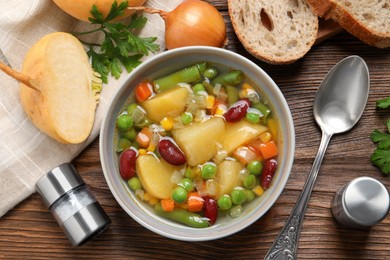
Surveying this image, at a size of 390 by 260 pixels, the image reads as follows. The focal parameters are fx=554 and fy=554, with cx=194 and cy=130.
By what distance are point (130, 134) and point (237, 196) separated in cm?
53

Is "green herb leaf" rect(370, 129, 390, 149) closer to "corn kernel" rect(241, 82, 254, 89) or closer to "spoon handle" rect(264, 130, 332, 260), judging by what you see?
"spoon handle" rect(264, 130, 332, 260)

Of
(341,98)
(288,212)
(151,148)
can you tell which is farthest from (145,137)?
(341,98)

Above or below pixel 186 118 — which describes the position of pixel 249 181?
below

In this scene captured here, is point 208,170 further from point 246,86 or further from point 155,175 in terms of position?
point 246,86

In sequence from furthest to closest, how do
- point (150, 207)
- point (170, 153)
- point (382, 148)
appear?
point (382, 148) → point (150, 207) → point (170, 153)

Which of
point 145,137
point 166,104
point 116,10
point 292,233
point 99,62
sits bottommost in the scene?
point 292,233

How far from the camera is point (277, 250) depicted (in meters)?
2.47

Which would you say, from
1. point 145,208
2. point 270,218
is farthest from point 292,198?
point 145,208

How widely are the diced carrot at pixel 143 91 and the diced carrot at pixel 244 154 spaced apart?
0.46 m

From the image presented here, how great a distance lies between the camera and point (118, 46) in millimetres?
2490

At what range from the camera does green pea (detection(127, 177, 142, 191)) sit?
238cm

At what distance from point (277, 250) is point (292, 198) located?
250 mm

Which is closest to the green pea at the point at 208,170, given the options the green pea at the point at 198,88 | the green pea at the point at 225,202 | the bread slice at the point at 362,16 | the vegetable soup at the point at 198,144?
the vegetable soup at the point at 198,144

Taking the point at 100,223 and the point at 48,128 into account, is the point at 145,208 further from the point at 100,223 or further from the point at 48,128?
the point at 48,128
